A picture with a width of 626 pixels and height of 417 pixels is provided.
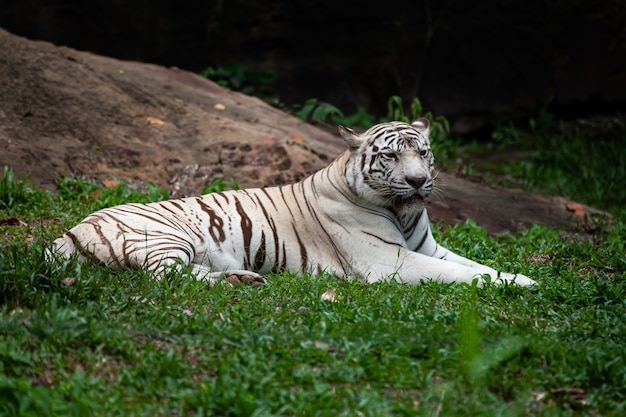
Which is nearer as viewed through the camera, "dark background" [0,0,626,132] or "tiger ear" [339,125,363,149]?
"tiger ear" [339,125,363,149]

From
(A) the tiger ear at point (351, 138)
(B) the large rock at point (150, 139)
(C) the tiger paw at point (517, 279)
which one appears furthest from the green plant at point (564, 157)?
(A) the tiger ear at point (351, 138)

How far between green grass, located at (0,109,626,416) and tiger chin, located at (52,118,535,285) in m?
0.43

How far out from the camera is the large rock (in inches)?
315

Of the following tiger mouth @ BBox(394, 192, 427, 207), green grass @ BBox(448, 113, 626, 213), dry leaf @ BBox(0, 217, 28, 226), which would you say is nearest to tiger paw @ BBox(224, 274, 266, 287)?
tiger mouth @ BBox(394, 192, 427, 207)

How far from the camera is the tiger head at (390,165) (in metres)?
5.56

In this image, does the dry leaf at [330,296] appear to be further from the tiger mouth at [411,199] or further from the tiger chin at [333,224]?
the tiger mouth at [411,199]

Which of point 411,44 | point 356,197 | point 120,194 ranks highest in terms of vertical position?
point 411,44

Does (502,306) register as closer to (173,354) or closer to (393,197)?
(393,197)

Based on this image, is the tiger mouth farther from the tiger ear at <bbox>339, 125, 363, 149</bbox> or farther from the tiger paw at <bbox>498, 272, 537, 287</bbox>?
the tiger paw at <bbox>498, 272, 537, 287</bbox>

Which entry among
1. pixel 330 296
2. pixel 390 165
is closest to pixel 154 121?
pixel 390 165

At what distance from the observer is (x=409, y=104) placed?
12.7 m

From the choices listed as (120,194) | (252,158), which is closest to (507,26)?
(252,158)

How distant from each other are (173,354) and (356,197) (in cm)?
245

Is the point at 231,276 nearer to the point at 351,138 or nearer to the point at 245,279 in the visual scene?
the point at 245,279
